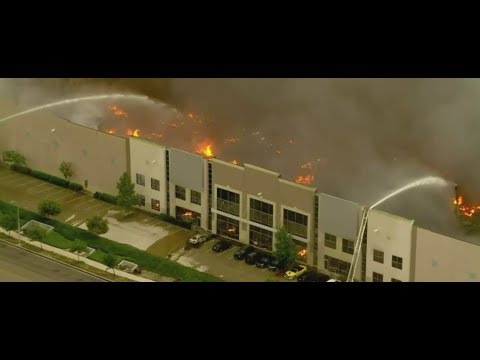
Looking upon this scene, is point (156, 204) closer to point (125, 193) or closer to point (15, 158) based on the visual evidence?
point (125, 193)

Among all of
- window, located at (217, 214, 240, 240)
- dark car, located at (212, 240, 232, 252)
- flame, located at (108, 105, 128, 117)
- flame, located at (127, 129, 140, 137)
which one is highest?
flame, located at (108, 105, 128, 117)

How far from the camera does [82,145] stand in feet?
320

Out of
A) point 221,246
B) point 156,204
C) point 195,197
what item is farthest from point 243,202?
point 156,204

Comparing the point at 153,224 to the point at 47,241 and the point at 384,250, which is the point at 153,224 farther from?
the point at 384,250

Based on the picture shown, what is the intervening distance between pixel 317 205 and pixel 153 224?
43.1ft

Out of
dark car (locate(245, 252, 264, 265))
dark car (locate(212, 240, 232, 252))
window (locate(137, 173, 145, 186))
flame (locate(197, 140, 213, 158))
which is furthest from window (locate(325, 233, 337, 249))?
window (locate(137, 173, 145, 186))

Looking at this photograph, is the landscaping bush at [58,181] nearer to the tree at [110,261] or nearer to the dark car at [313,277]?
the tree at [110,261]

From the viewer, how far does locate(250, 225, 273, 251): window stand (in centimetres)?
8881

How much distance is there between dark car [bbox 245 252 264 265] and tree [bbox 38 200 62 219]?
13.9m

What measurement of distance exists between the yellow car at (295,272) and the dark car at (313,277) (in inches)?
9.3

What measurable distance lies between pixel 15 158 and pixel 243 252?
21172mm

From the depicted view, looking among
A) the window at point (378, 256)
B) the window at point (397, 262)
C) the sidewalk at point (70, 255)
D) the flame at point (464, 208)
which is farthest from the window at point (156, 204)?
the flame at point (464, 208)

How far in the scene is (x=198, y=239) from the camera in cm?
9006

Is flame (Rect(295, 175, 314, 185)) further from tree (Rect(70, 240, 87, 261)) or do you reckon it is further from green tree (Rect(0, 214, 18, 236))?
green tree (Rect(0, 214, 18, 236))
